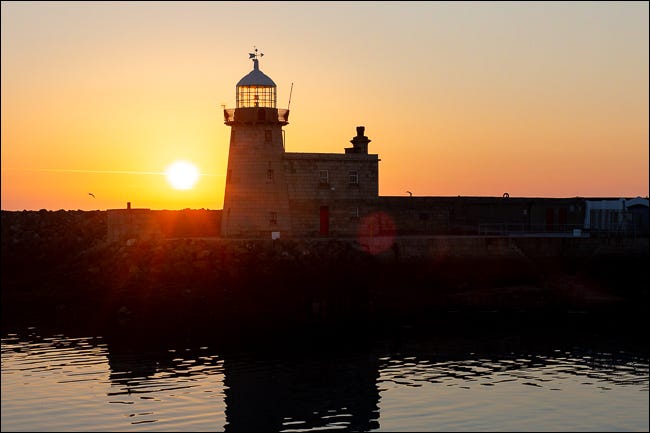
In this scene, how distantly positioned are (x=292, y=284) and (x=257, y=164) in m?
9.18

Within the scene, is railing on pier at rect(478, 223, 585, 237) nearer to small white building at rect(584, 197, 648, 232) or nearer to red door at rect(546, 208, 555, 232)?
red door at rect(546, 208, 555, 232)

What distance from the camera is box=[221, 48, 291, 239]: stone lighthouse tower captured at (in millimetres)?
53750

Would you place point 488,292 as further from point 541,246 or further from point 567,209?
point 567,209

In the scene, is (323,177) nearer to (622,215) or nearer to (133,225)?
(133,225)

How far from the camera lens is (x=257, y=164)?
5384cm

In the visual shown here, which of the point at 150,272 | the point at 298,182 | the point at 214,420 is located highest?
the point at 298,182

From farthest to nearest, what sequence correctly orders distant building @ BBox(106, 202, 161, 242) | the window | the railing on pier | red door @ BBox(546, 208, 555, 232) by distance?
red door @ BBox(546, 208, 555, 232) < the railing on pier < the window < distant building @ BBox(106, 202, 161, 242)

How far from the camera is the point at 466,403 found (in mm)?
27828

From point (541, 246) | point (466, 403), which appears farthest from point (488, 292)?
point (466, 403)

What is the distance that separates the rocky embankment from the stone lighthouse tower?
4.31 m

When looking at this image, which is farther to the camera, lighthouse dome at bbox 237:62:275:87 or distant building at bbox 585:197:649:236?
distant building at bbox 585:197:649:236

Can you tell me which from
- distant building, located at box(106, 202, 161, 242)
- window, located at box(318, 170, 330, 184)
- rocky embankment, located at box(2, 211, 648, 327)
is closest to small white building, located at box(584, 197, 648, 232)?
rocky embankment, located at box(2, 211, 648, 327)

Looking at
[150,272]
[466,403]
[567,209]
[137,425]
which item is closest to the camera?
[137,425]

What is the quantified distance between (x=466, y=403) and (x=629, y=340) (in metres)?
14.0
